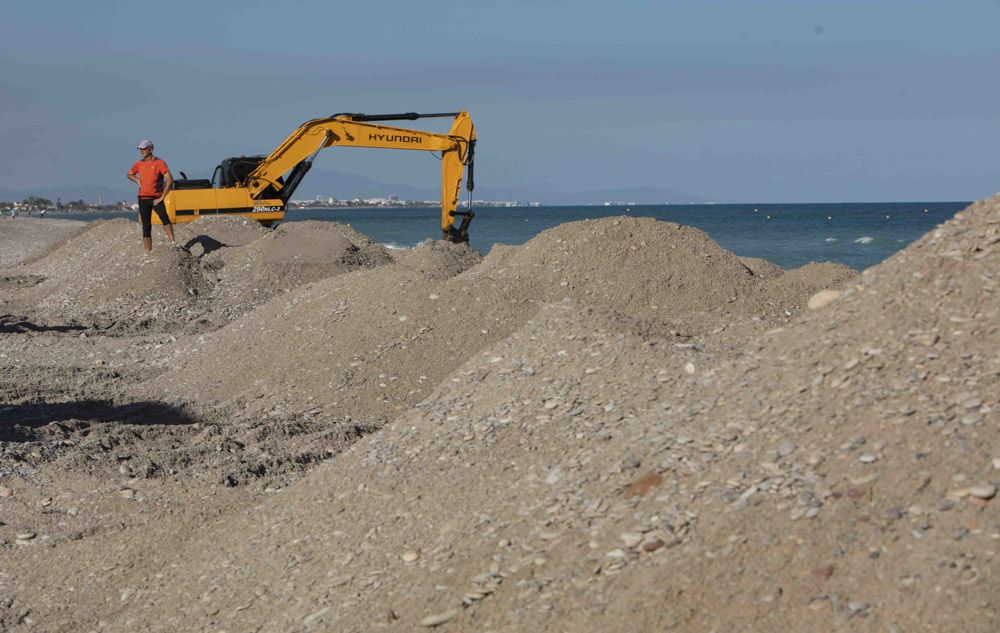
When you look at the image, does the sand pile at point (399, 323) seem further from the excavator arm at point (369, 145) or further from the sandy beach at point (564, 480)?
the excavator arm at point (369, 145)

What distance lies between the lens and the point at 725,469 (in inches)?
209

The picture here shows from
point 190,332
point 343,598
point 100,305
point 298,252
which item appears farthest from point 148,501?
point 298,252

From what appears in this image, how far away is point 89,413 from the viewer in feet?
34.4

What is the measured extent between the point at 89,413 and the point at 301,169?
1114 cm

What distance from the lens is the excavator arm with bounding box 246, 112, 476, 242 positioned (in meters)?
20.6

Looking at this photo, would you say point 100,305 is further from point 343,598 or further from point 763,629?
point 763,629

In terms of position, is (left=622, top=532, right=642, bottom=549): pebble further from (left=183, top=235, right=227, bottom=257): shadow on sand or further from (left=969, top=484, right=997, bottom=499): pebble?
(left=183, top=235, right=227, bottom=257): shadow on sand

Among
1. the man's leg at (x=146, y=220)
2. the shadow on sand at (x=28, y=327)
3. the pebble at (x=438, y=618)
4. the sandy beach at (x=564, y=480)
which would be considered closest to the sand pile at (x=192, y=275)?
the man's leg at (x=146, y=220)

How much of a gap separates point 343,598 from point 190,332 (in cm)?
1031

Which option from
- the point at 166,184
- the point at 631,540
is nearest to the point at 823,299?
the point at 631,540

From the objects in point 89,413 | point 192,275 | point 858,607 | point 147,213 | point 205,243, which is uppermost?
point 147,213

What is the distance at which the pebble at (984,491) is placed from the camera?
4.63m

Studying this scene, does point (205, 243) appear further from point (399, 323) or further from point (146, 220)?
point (399, 323)

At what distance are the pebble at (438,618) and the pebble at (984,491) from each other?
7.09ft
